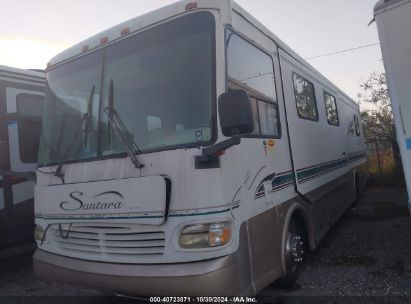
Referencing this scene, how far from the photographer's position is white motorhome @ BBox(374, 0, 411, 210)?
354 centimetres

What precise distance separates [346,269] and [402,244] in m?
1.39

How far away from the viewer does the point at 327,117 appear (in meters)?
6.82

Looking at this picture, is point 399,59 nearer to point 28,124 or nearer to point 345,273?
point 345,273

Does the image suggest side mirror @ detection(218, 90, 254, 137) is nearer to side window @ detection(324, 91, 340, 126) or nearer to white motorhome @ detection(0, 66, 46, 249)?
white motorhome @ detection(0, 66, 46, 249)

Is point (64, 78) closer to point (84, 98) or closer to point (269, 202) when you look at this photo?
point (84, 98)

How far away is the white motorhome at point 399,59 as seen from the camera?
3.54m

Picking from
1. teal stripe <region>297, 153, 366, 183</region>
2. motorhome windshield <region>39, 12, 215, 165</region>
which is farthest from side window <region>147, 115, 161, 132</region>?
teal stripe <region>297, 153, 366, 183</region>

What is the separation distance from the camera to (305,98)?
5.52 metres

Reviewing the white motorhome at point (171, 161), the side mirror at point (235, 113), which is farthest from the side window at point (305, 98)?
the side mirror at point (235, 113)

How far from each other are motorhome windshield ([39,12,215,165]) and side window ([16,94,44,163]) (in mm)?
2062

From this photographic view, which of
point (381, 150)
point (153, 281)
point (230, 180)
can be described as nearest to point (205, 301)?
point (153, 281)

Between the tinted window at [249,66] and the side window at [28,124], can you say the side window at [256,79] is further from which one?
the side window at [28,124]

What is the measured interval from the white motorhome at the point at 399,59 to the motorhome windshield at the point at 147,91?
169cm

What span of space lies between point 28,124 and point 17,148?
0.44m
